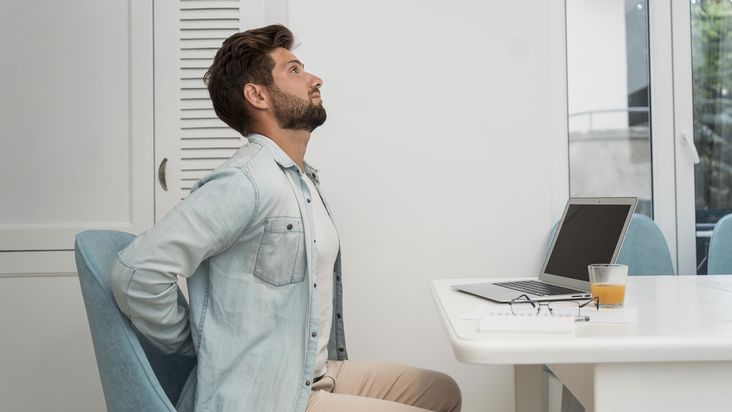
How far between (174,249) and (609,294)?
2.55ft

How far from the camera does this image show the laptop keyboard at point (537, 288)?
1521 mm

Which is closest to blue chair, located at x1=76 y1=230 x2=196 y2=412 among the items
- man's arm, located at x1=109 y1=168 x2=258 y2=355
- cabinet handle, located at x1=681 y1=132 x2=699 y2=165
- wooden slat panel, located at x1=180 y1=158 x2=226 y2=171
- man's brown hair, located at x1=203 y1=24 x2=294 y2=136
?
man's arm, located at x1=109 y1=168 x2=258 y2=355

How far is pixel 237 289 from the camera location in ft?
4.48

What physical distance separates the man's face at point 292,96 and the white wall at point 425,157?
30.9 inches

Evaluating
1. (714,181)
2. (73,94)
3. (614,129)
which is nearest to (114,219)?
(73,94)

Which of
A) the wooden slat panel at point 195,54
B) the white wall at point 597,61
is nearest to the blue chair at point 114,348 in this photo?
the wooden slat panel at point 195,54

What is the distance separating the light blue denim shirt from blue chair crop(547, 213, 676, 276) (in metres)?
1.33

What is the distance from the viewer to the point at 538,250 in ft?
→ 8.25

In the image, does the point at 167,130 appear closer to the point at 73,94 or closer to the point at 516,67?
the point at 73,94

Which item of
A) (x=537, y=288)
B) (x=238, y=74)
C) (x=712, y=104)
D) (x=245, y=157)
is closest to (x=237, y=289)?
(x=245, y=157)

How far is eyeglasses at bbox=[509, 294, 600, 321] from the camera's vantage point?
121 cm

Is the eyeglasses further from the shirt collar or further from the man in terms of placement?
the shirt collar

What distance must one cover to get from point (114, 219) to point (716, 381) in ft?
6.51

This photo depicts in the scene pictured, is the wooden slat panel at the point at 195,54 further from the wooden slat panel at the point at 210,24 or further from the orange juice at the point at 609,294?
the orange juice at the point at 609,294
